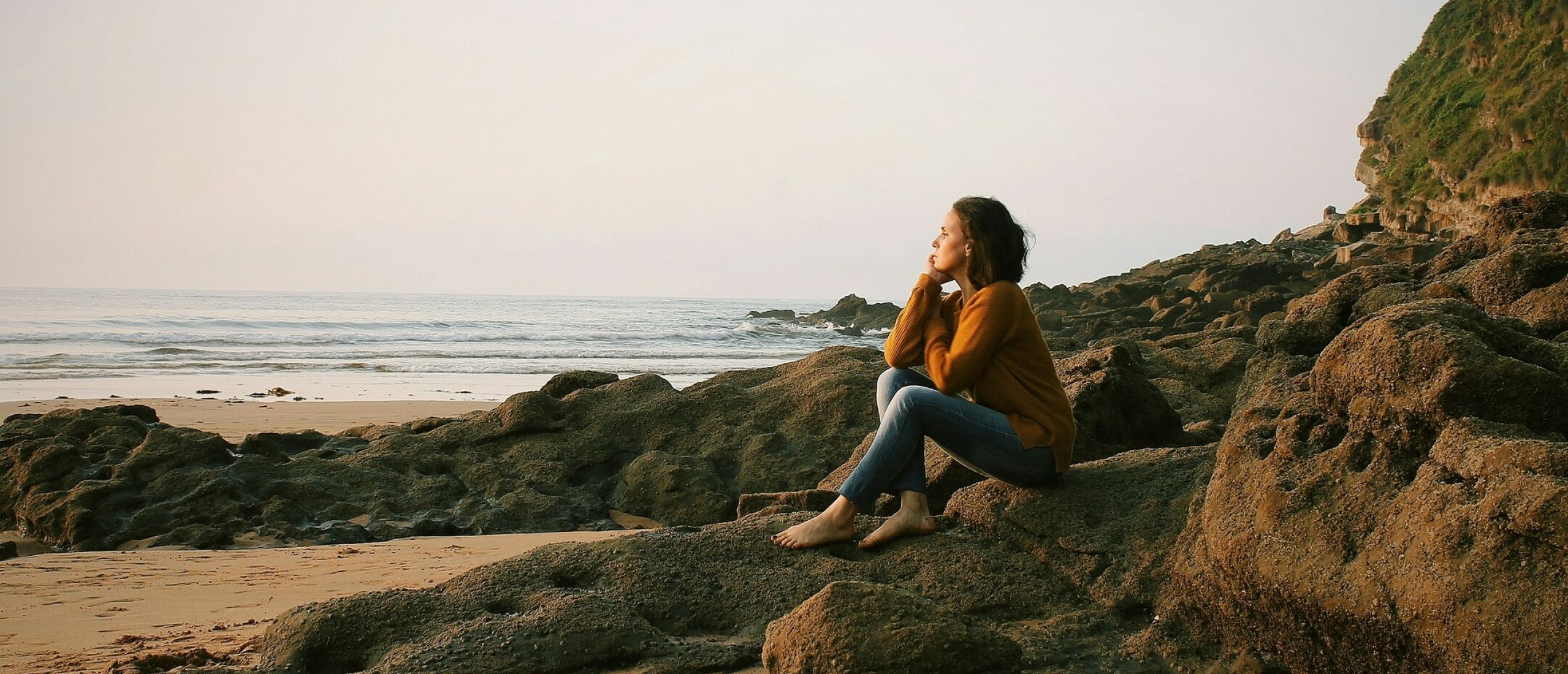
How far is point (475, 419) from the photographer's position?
8.14 metres

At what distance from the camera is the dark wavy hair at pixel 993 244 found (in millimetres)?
4316

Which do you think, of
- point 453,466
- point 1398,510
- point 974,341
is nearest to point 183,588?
point 453,466

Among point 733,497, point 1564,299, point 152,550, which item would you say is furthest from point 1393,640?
point 152,550

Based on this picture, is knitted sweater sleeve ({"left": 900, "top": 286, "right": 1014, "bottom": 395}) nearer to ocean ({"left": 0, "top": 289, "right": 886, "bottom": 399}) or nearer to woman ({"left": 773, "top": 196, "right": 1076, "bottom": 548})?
woman ({"left": 773, "top": 196, "right": 1076, "bottom": 548})

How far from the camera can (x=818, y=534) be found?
4.24 metres

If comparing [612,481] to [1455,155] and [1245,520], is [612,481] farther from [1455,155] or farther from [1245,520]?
[1455,155]

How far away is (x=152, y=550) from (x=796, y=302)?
114 m

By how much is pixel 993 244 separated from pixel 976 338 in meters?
0.40

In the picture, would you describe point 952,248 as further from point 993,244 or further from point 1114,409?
point 1114,409

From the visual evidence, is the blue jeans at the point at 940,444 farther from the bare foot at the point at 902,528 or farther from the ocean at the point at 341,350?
the ocean at the point at 341,350

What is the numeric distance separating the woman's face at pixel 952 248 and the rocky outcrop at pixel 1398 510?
118 cm

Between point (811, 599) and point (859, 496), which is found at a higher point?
point (859, 496)

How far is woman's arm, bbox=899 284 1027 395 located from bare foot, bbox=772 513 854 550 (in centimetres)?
66

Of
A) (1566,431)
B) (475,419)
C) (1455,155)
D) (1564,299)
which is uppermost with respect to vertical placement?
(1455,155)
